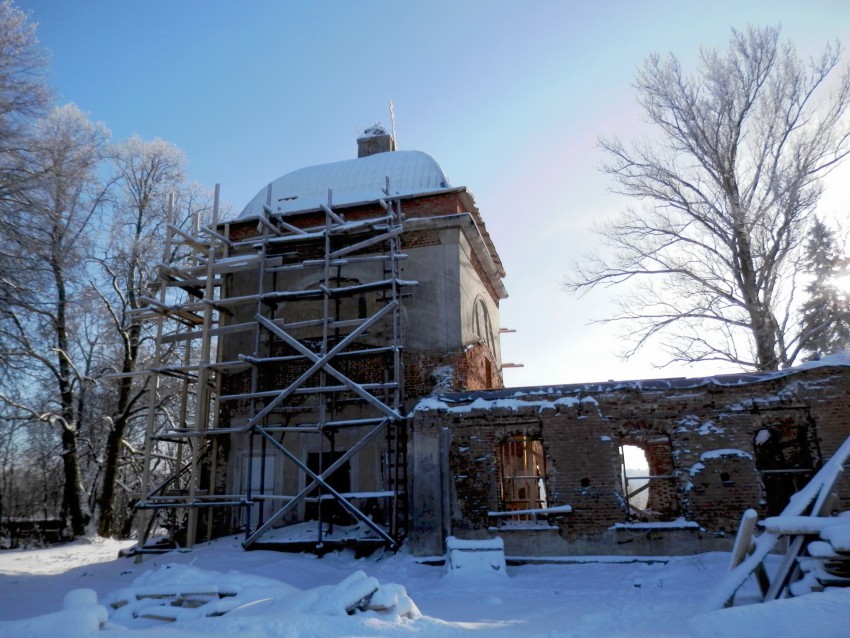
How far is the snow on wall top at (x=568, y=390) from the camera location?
11547 mm

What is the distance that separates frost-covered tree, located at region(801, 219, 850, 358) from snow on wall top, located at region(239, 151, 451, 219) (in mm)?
10233

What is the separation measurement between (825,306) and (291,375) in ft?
45.7

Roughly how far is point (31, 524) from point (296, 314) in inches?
543

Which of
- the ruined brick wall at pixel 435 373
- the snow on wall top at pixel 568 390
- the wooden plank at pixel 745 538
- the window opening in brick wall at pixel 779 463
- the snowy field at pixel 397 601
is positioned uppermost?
the ruined brick wall at pixel 435 373

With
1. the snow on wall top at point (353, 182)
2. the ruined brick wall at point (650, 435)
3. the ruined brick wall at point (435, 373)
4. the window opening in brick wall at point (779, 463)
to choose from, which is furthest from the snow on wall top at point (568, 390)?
the snow on wall top at point (353, 182)

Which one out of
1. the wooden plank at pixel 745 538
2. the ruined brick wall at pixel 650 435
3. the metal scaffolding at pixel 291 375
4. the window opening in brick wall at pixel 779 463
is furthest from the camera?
the metal scaffolding at pixel 291 375

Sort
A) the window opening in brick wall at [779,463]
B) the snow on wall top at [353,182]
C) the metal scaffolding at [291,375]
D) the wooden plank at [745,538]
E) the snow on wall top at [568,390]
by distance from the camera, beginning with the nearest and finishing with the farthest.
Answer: the wooden plank at [745,538] → the snow on wall top at [568,390] → the window opening in brick wall at [779,463] → the metal scaffolding at [291,375] → the snow on wall top at [353,182]

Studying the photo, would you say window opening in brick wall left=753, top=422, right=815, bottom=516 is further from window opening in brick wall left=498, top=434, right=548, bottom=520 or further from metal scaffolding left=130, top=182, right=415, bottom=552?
metal scaffolding left=130, top=182, right=415, bottom=552

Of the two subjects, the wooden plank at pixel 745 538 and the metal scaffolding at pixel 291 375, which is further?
the metal scaffolding at pixel 291 375

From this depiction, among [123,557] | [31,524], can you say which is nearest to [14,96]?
[123,557]

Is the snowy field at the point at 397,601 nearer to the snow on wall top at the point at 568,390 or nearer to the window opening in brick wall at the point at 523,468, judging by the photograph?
the snow on wall top at the point at 568,390

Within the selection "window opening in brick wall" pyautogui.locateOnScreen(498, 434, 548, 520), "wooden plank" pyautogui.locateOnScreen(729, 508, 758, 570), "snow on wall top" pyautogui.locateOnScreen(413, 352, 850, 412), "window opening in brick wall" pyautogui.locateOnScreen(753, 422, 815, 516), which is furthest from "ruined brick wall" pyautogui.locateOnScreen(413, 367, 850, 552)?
"window opening in brick wall" pyautogui.locateOnScreen(498, 434, 548, 520)

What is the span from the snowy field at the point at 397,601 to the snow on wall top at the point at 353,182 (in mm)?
8666

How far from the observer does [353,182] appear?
1677cm
